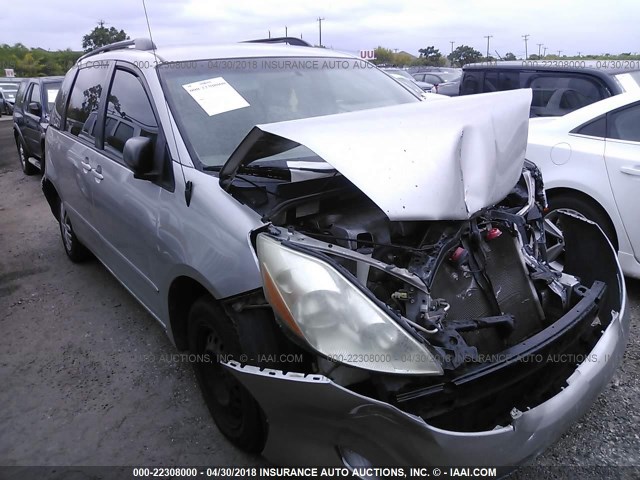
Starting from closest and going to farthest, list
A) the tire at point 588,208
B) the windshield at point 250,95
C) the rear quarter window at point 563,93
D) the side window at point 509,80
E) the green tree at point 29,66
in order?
the windshield at point 250,95 → the tire at point 588,208 → the rear quarter window at point 563,93 → the side window at point 509,80 → the green tree at point 29,66

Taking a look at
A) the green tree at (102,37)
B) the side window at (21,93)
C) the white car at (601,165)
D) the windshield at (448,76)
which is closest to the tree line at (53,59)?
the green tree at (102,37)

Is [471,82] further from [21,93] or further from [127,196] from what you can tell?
[21,93]

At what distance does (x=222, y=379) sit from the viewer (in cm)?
245

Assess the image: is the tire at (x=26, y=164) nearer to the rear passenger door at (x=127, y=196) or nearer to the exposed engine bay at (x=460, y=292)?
the rear passenger door at (x=127, y=196)

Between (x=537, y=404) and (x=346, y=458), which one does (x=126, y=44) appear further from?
(x=537, y=404)


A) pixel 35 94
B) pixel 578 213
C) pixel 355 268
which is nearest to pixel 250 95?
pixel 355 268

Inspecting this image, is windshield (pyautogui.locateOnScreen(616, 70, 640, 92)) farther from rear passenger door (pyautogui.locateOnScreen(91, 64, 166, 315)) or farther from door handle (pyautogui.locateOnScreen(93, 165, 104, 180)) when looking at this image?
door handle (pyautogui.locateOnScreen(93, 165, 104, 180))

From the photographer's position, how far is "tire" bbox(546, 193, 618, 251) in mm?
3734

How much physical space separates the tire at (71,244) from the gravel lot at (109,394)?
273 mm

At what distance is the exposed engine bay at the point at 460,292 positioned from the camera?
1723 millimetres

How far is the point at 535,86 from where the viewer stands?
6.09m

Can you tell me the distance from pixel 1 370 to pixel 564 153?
420 centimetres

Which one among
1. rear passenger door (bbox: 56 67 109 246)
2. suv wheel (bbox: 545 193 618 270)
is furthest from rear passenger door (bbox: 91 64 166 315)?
suv wheel (bbox: 545 193 618 270)

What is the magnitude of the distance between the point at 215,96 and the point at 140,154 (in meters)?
0.53
